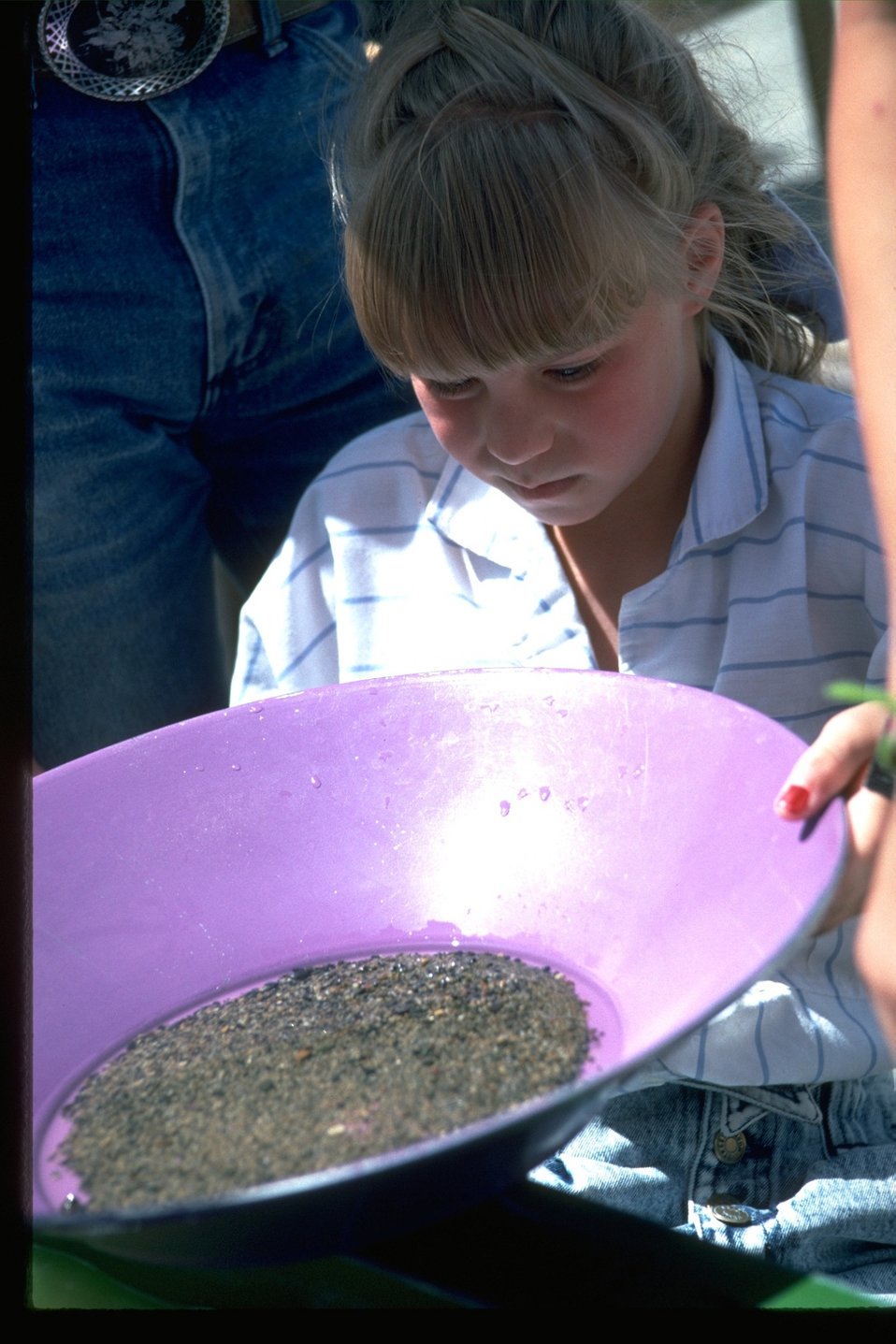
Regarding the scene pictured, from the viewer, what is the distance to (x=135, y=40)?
95 cm

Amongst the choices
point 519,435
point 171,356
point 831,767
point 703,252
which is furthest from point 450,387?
point 831,767

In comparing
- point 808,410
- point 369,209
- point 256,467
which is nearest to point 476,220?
point 369,209

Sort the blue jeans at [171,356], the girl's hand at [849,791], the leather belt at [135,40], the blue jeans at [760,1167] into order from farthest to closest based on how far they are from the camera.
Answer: the blue jeans at [171,356], the leather belt at [135,40], the blue jeans at [760,1167], the girl's hand at [849,791]

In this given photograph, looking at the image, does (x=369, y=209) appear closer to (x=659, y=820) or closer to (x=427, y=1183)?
(x=659, y=820)

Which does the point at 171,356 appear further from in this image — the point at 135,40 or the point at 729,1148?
the point at 729,1148

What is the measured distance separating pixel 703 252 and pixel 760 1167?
1.83 ft

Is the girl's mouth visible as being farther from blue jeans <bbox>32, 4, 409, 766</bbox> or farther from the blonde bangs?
blue jeans <bbox>32, 4, 409, 766</bbox>

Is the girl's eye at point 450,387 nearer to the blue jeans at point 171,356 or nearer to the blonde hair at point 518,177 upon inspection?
the blonde hair at point 518,177

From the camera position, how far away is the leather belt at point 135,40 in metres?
0.93

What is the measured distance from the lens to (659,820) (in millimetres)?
590

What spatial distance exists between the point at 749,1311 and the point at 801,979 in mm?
293

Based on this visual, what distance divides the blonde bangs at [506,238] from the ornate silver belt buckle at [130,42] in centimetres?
24

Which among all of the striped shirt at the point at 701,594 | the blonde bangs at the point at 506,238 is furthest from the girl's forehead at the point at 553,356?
the striped shirt at the point at 701,594

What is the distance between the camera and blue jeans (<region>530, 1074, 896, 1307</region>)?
726 millimetres
